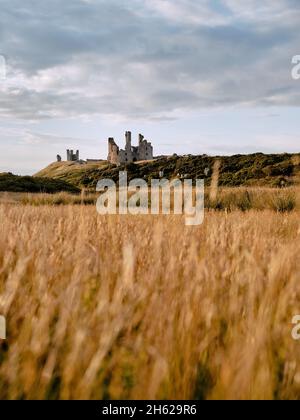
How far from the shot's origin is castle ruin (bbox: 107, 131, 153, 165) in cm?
9275

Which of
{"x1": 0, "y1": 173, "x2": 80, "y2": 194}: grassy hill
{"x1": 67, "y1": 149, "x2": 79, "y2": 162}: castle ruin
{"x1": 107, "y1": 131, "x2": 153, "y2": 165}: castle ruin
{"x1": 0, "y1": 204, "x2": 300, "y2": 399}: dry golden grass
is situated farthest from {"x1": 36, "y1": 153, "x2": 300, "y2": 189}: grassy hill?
{"x1": 0, "y1": 204, "x2": 300, "y2": 399}: dry golden grass

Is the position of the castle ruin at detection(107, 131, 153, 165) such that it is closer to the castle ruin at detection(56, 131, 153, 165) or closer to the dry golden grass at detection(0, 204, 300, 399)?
the castle ruin at detection(56, 131, 153, 165)

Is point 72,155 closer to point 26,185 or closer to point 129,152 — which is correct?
point 129,152

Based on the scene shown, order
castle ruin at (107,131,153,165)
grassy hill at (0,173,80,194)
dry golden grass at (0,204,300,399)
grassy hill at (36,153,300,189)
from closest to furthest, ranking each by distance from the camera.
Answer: dry golden grass at (0,204,300,399) → grassy hill at (0,173,80,194) → grassy hill at (36,153,300,189) → castle ruin at (107,131,153,165)

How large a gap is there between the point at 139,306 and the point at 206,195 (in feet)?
47.3

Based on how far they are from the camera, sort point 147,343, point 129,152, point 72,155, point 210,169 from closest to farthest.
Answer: point 147,343 → point 210,169 → point 129,152 → point 72,155

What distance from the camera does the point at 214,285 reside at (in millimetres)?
2318

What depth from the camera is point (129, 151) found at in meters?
97.1

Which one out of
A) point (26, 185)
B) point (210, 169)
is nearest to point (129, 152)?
point (210, 169)

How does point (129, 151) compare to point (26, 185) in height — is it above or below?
above

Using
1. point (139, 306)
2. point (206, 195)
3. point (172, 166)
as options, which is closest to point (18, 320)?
point (139, 306)

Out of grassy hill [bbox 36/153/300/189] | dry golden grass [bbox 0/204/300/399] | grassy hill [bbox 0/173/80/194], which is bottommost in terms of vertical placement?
dry golden grass [bbox 0/204/300/399]
